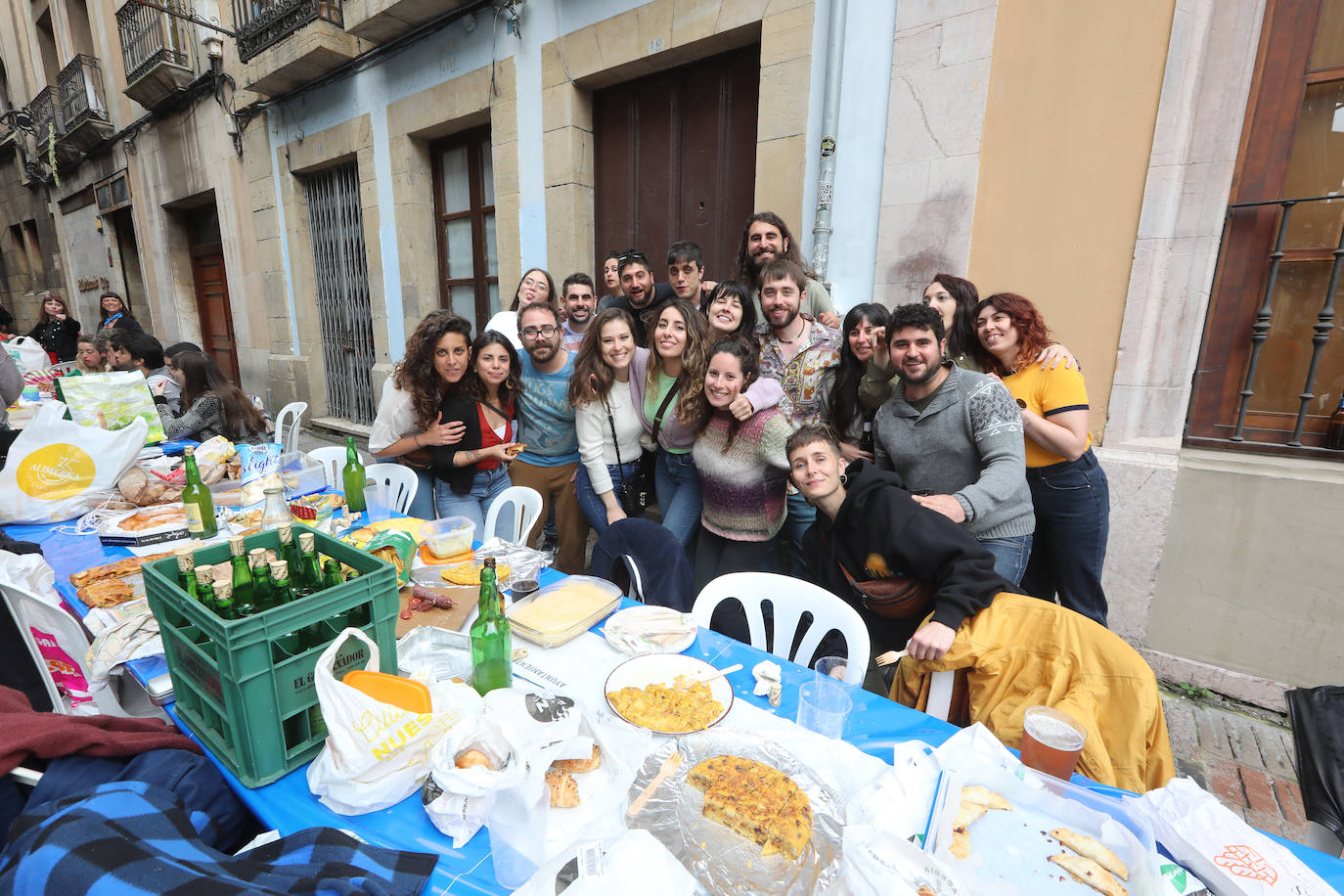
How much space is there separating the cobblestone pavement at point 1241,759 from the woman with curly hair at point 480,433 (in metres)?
3.76

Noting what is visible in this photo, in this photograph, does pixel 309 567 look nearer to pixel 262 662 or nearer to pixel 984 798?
pixel 262 662

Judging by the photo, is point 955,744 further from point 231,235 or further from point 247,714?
point 231,235

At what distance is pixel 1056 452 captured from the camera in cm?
279

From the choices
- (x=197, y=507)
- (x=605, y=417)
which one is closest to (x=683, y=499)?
(x=605, y=417)

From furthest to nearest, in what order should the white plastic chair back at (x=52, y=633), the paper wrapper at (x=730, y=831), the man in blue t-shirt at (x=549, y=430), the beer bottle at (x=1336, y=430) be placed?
1. the man in blue t-shirt at (x=549, y=430)
2. the beer bottle at (x=1336, y=430)
3. the white plastic chair back at (x=52, y=633)
4. the paper wrapper at (x=730, y=831)

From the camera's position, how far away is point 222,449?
10.7ft

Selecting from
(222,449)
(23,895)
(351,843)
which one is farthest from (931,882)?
(222,449)

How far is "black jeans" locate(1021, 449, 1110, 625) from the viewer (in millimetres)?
2836

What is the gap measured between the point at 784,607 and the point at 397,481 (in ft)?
8.56

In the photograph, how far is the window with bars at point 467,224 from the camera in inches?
249

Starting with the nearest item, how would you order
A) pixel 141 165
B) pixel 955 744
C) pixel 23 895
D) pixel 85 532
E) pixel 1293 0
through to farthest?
pixel 23 895 → pixel 955 744 → pixel 85 532 → pixel 1293 0 → pixel 141 165

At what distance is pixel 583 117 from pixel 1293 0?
15.1 feet

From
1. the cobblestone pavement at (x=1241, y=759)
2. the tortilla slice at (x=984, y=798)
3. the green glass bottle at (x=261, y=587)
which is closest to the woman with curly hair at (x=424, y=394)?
the green glass bottle at (x=261, y=587)

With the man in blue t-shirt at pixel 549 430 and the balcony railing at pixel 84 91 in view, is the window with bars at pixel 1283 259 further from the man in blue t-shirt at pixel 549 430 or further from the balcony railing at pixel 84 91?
the balcony railing at pixel 84 91
